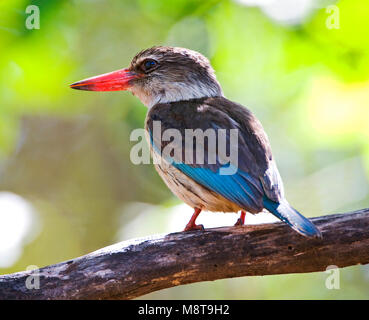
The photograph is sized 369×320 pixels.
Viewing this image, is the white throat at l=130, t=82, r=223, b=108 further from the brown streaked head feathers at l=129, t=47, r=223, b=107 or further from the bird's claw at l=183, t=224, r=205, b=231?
the bird's claw at l=183, t=224, r=205, b=231

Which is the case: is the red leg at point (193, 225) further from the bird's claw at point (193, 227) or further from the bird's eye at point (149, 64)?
the bird's eye at point (149, 64)

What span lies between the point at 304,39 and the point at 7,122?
262 centimetres

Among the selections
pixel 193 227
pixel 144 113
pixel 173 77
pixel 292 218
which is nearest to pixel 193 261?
pixel 193 227

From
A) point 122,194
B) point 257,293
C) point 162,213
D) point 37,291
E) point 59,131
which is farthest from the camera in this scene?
point 59,131

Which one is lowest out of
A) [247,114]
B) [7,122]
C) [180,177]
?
[180,177]

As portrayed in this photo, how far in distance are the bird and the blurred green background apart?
309 millimetres

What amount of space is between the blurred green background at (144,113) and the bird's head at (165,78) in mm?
259

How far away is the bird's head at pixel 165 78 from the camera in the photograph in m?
4.82

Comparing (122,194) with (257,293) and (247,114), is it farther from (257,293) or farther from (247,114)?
(247,114)

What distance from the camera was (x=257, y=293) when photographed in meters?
5.68

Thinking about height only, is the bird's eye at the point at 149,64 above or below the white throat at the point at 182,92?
above

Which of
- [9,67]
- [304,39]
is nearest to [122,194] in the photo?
[9,67]

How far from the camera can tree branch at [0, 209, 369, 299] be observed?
3.52 metres

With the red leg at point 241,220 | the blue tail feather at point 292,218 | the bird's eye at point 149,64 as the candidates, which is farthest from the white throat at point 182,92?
the blue tail feather at point 292,218
